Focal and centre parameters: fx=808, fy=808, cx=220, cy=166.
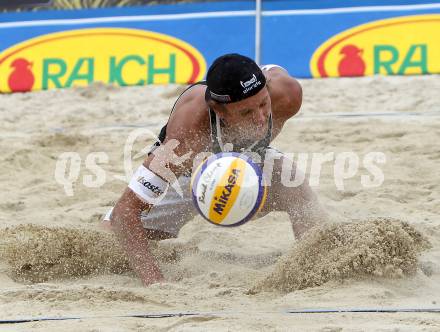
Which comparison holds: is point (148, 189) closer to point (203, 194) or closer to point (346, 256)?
point (203, 194)

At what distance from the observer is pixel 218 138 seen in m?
3.41

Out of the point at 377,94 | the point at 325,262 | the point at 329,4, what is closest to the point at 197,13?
the point at 329,4

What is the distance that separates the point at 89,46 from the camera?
22.6 feet

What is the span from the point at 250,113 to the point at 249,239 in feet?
3.22

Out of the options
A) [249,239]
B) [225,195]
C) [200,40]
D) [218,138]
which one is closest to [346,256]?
[225,195]

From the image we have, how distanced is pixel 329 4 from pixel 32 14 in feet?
8.42

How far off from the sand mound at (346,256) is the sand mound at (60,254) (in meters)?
0.81

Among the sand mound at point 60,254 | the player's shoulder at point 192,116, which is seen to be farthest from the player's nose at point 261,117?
the sand mound at point 60,254

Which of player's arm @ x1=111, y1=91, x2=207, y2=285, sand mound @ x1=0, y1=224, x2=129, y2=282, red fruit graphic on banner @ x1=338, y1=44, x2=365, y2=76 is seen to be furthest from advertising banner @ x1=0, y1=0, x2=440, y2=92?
player's arm @ x1=111, y1=91, x2=207, y2=285

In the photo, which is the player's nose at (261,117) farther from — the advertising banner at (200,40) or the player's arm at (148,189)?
the advertising banner at (200,40)

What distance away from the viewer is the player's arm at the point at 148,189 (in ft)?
10.8

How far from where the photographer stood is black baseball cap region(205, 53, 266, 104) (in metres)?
3.11

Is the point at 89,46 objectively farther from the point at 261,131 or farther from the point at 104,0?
the point at 261,131

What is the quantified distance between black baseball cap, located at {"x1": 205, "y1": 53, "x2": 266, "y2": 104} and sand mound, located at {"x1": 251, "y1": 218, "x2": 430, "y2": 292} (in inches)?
25.0
